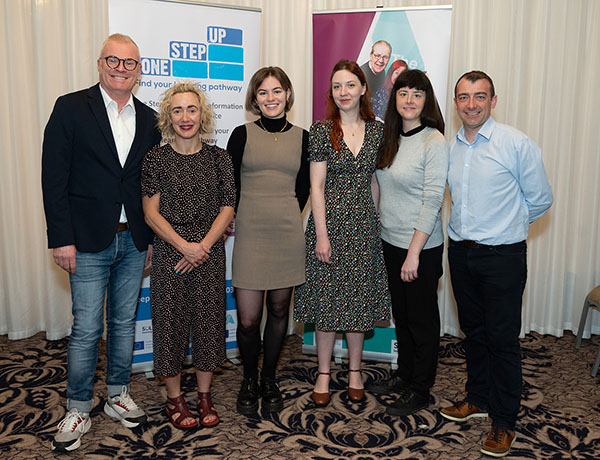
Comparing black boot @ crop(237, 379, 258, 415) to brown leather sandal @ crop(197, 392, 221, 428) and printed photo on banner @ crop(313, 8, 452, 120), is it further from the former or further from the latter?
printed photo on banner @ crop(313, 8, 452, 120)

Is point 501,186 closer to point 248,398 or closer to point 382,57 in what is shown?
point 382,57

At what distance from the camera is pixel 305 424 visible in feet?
9.34

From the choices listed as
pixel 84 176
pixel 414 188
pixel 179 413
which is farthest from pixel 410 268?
pixel 84 176

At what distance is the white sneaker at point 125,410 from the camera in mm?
2799

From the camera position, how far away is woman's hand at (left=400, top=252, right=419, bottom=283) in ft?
8.91

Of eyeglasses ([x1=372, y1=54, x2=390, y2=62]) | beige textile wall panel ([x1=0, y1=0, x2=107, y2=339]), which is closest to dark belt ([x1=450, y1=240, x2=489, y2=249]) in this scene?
eyeglasses ([x1=372, y1=54, x2=390, y2=62])

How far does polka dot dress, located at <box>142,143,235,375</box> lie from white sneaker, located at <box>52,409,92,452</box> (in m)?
0.44

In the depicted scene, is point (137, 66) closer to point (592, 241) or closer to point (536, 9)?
point (536, 9)

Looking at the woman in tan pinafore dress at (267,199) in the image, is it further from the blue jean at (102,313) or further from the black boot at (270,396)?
the blue jean at (102,313)

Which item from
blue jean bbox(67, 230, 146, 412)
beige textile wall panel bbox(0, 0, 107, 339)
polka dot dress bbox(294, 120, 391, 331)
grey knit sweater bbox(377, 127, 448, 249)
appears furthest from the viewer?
beige textile wall panel bbox(0, 0, 107, 339)

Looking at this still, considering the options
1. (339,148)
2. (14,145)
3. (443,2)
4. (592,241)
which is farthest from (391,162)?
(14,145)

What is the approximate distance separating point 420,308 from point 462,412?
613 millimetres

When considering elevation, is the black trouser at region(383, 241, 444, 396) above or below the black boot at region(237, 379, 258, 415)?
above

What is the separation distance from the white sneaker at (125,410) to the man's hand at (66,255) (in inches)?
31.3
